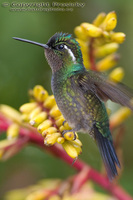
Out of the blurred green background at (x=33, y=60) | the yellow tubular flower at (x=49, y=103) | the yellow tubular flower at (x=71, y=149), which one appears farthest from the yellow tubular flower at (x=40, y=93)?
the blurred green background at (x=33, y=60)

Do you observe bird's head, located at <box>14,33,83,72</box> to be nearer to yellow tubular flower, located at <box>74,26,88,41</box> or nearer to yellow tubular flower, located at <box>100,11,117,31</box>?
yellow tubular flower, located at <box>74,26,88,41</box>

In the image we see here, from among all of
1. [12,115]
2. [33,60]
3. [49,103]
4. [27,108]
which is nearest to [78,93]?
[49,103]

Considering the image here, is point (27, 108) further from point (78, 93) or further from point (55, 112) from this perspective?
point (78, 93)

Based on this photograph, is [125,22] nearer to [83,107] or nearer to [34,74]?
[34,74]

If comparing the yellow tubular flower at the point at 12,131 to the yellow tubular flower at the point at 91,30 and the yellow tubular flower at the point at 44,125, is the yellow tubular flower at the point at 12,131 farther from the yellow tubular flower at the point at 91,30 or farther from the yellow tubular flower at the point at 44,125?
the yellow tubular flower at the point at 91,30

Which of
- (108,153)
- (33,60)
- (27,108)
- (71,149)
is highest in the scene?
(33,60)
